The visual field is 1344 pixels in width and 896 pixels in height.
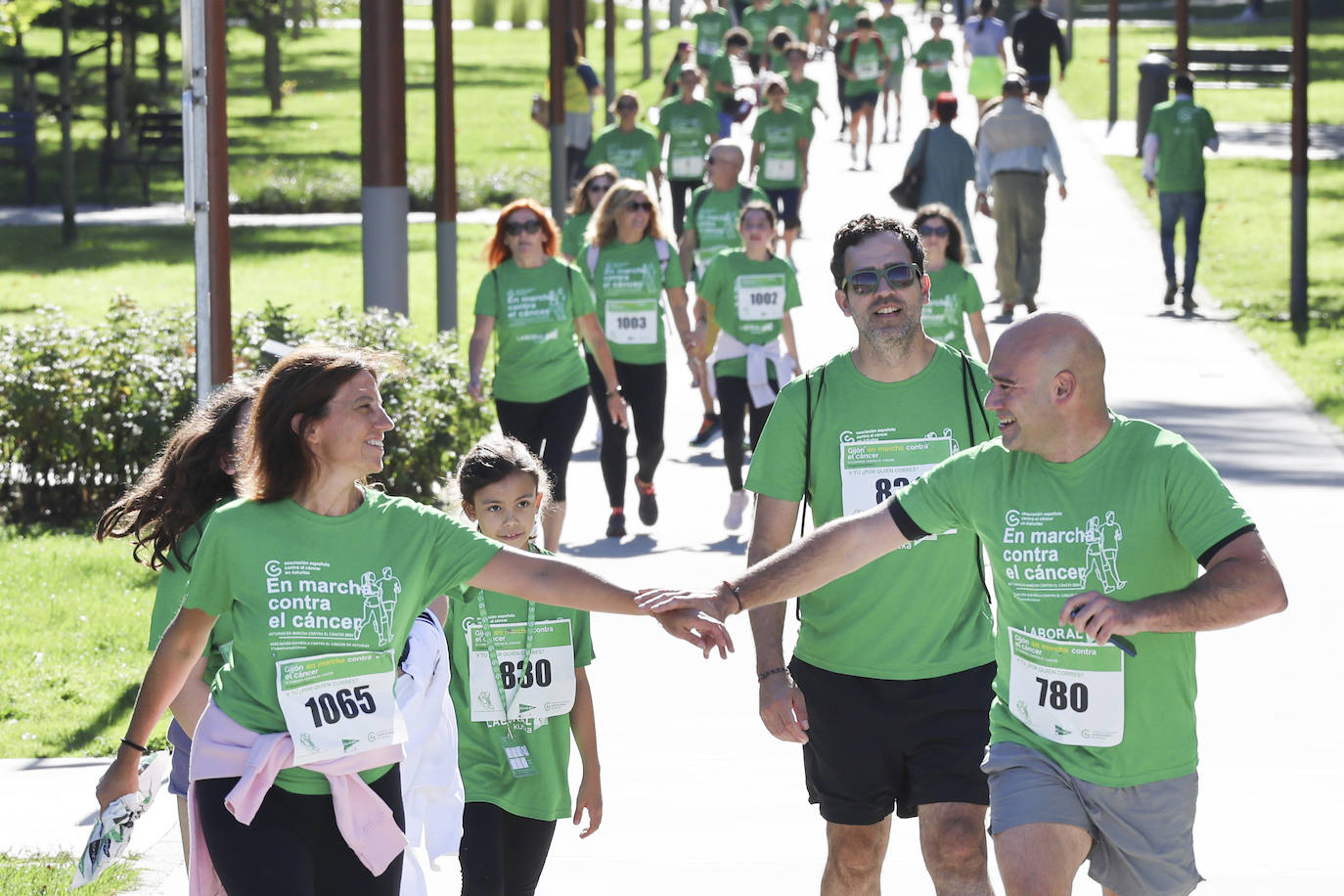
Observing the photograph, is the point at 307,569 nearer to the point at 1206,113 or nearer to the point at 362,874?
the point at 362,874

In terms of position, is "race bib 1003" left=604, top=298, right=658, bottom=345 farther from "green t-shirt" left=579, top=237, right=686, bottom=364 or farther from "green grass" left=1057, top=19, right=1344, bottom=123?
"green grass" left=1057, top=19, right=1344, bottom=123

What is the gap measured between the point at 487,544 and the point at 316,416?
48 centimetres

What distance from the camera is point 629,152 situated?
19672mm

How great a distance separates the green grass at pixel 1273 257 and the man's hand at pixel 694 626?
10.5m

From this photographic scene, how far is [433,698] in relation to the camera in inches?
194

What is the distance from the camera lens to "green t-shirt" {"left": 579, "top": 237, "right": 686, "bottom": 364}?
11.6 metres

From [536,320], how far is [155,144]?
2620cm

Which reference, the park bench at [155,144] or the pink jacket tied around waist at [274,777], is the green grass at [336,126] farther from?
the pink jacket tied around waist at [274,777]

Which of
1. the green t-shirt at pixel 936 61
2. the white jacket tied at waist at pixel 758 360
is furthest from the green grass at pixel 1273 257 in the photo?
the white jacket tied at waist at pixel 758 360

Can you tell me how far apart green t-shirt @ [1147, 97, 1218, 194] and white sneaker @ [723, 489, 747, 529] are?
9114 millimetres

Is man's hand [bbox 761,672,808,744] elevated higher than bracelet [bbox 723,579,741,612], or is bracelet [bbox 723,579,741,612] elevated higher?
bracelet [bbox 723,579,741,612]

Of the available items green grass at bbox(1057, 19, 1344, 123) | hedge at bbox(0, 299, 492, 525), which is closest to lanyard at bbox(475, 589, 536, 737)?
hedge at bbox(0, 299, 492, 525)

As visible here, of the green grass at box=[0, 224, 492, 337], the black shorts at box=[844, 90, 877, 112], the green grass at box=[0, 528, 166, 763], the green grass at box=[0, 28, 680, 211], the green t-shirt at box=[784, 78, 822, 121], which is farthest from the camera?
the green grass at box=[0, 28, 680, 211]

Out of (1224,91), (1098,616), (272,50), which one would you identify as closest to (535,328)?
(1098,616)
